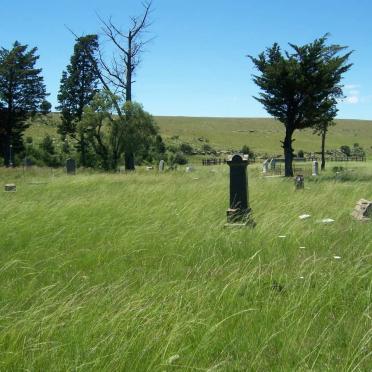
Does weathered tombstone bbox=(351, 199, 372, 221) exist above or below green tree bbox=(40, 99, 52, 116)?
below

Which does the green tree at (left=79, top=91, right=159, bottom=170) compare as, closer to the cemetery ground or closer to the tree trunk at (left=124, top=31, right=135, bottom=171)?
the tree trunk at (left=124, top=31, right=135, bottom=171)

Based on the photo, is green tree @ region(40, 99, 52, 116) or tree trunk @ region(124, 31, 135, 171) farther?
green tree @ region(40, 99, 52, 116)

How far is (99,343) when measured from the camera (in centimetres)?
287

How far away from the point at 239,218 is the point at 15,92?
151ft

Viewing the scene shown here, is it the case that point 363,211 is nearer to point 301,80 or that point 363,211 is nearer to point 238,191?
point 238,191

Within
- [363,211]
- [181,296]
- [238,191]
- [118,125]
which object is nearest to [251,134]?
[118,125]

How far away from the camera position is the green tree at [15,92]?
48.2 metres

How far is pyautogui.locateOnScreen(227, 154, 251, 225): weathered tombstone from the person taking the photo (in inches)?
325

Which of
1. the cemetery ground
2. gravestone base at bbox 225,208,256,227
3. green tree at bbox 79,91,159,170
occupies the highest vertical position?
green tree at bbox 79,91,159,170

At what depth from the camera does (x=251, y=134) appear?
119 meters

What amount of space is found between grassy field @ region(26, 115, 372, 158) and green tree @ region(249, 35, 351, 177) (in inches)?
1707

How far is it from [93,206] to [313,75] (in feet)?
69.5

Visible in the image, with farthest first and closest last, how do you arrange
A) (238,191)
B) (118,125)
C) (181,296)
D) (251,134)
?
(251,134) → (118,125) → (238,191) → (181,296)

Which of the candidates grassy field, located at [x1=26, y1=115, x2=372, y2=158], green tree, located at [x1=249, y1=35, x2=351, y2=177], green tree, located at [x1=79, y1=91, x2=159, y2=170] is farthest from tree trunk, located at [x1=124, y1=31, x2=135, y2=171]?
grassy field, located at [x1=26, y1=115, x2=372, y2=158]
